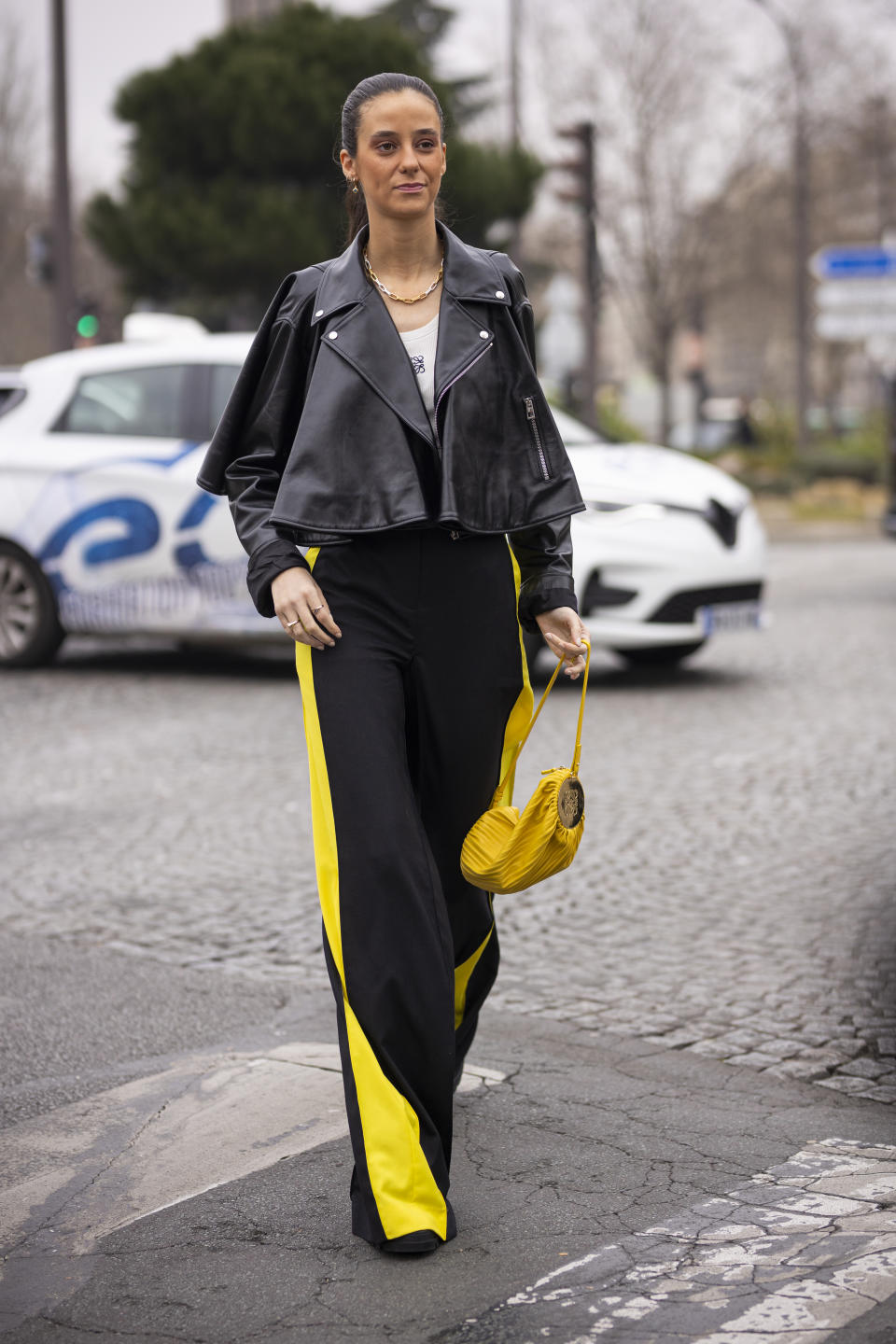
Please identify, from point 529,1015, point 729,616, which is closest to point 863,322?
point 729,616

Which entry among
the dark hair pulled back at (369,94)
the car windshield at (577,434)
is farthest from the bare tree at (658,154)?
the dark hair pulled back at (369,94)

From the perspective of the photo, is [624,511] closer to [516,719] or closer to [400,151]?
[516,719]

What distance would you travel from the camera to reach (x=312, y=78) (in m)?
21.4

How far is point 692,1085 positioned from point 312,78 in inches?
760

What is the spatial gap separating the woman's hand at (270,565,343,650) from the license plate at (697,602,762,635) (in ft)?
21.8

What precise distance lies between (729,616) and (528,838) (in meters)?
6.69

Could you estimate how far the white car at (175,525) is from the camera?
9.34m

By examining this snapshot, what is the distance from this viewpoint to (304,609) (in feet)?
9.79

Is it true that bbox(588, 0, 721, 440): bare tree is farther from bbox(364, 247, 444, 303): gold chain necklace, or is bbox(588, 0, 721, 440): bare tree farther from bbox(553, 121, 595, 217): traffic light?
bbox(364, 247, 444, 303): gold chain necklace

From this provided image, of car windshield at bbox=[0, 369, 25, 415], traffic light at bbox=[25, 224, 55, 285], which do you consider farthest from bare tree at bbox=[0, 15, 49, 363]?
car windshield at bbox=[0, 369, 25, 415]

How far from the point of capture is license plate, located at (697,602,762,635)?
9492 mm

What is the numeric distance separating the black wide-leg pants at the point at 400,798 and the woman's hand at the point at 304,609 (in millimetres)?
31

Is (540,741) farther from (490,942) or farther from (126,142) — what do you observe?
(126,142)

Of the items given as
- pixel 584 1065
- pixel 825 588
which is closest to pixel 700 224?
pixel 825 588
